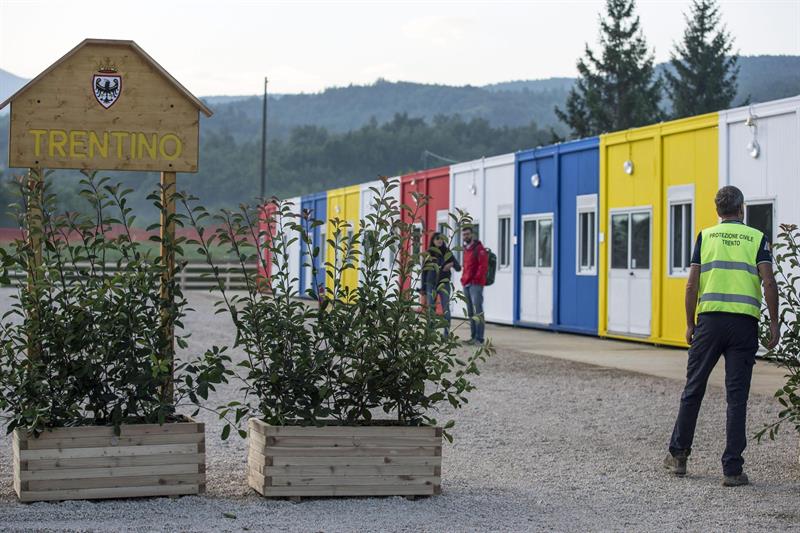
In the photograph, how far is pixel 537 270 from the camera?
23.5 meters

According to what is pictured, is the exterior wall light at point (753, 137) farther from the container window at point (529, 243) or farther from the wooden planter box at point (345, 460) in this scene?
the wooden planter box at point (345, 460)

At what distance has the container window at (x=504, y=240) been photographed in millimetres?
25094

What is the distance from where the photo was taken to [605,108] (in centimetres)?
7519

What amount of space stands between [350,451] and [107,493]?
4.17 ft

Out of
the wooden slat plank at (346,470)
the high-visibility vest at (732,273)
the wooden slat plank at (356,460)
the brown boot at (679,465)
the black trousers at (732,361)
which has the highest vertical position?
the high-visibility vest at (732,273)

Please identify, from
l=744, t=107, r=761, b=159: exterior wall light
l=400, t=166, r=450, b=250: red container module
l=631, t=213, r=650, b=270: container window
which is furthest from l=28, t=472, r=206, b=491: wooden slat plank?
l=400, t=166, r=450, b=250: red container module

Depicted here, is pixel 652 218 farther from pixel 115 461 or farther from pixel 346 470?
pixel 115 461

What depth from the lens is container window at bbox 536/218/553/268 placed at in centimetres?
2308

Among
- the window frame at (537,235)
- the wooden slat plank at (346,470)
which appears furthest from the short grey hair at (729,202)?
the window frame at (537,235)

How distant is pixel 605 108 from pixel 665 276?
57905 mm

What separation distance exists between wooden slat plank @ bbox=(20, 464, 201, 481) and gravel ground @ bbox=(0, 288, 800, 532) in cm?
14

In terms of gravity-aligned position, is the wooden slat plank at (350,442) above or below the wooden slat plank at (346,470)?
above

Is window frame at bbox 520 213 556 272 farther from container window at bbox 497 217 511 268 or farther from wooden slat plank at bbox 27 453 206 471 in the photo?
wooden slat plank at bbox 27 453 206 471

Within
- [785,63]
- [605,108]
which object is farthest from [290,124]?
[605,108]
